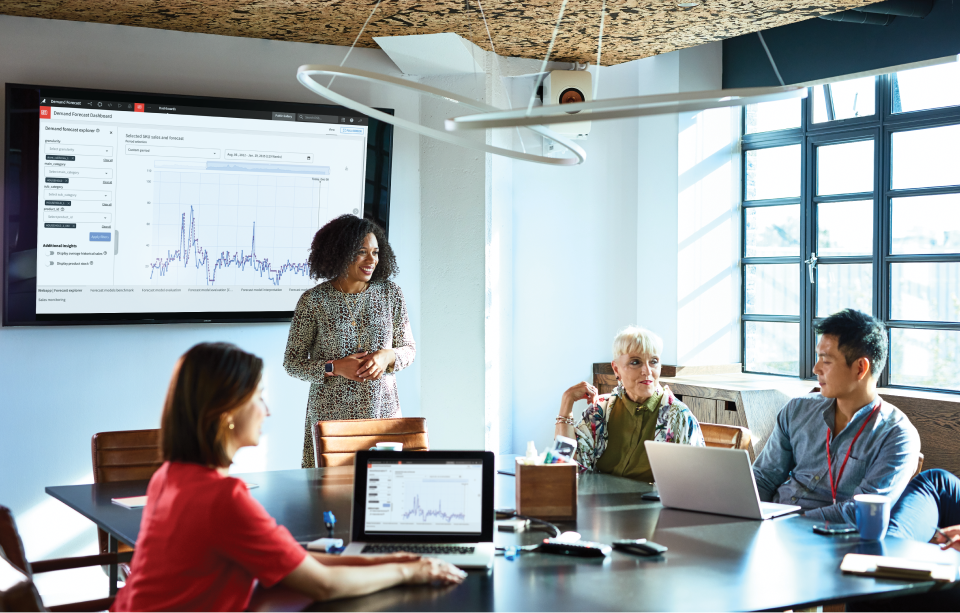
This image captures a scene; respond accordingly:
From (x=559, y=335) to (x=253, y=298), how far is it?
1.95 meters

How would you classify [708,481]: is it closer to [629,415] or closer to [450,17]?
[629,415]

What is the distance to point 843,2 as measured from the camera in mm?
4172

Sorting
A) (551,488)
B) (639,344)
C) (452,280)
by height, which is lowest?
(551,488)

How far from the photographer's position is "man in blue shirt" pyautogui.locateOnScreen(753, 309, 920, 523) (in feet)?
9.43

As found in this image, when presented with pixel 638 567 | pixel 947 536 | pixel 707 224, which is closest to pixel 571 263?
pixel 707 224

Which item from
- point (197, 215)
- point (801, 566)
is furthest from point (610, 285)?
point (801, 566)

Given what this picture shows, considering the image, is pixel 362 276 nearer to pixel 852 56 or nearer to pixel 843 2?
pixel 843 2

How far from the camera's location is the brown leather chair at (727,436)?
11.1ft

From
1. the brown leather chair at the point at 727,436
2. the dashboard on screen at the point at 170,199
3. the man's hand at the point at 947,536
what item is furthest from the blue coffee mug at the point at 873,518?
the dashboard on screen at the point at 170,199

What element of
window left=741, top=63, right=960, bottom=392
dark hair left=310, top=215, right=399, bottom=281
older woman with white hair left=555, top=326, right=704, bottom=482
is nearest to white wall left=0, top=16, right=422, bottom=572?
dark hair left=310, top=215, right=399, bottom=281

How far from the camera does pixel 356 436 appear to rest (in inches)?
143

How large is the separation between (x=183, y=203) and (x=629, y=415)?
8.58 ft

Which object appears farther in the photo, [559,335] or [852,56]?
[559,335]

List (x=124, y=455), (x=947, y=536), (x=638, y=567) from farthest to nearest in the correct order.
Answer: (x=124, y=455) < (x=947, y=536) < (x=638, y=567)
